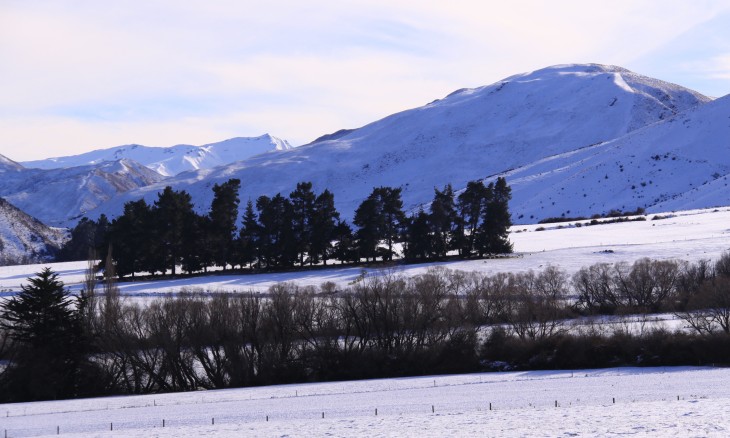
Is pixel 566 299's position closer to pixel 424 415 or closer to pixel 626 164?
pixel 424 415

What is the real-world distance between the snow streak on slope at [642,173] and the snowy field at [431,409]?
274 ft

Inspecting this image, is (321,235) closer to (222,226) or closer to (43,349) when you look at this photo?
(222,226)

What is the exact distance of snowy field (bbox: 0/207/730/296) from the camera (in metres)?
69.2

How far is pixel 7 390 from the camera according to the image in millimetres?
46812

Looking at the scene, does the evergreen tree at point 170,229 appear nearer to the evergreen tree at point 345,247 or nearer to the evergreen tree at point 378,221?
the evergreen tree at point 345,247

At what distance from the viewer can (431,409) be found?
116 ft

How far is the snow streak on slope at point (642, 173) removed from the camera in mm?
133500

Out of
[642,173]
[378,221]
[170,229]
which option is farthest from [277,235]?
[642,173]

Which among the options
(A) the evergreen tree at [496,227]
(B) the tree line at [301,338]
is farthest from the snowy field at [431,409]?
(A) the evergreen tree at [496,227]

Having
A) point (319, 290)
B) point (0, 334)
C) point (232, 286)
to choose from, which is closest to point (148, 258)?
point (232, 286)

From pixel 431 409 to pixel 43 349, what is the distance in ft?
80.7

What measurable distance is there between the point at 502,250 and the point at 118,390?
4120 cm

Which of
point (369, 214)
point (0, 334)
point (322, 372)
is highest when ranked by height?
point (369, 214)

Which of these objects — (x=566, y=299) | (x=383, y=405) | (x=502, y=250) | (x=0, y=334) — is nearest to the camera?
(x=383, y=405)
